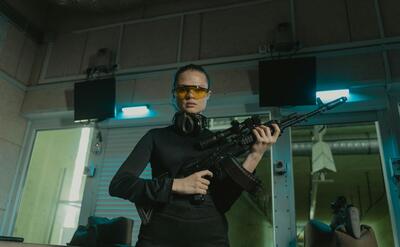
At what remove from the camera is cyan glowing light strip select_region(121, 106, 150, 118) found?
9.07 feet

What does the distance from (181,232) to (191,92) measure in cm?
46

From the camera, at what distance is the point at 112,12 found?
131 inches

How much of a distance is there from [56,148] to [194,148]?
281 cm

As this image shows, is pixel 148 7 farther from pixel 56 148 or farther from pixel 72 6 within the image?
pixel 56 148

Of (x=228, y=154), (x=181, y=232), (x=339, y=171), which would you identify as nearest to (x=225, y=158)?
(x=228, y=154)

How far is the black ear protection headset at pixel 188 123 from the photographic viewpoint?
1.07 metres

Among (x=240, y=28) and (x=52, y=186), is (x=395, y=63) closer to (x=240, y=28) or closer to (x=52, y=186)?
(x=240, y=28)

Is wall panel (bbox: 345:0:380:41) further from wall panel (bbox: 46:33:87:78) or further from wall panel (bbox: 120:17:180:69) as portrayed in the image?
wall panel (bbox: 46:33:87:78)

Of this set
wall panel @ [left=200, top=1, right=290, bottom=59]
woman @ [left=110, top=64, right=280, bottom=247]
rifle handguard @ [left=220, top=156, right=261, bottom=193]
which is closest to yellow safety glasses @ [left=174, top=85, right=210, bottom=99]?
woman @ [left=110, top=64, right=280, bottom=247]

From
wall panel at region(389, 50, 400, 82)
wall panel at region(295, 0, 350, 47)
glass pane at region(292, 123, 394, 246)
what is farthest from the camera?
glass pane at region(292, 123, 394, 246)

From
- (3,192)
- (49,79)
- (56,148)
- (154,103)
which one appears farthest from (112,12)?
(3,192)

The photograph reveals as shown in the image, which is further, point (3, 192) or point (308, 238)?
point (3, 192)

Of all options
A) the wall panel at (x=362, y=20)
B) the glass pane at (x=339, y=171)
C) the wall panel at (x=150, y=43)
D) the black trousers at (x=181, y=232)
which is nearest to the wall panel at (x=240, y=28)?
the wall panel at (x=150, y=43)

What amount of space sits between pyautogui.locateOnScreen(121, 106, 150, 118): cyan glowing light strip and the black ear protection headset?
1708 millimetres
